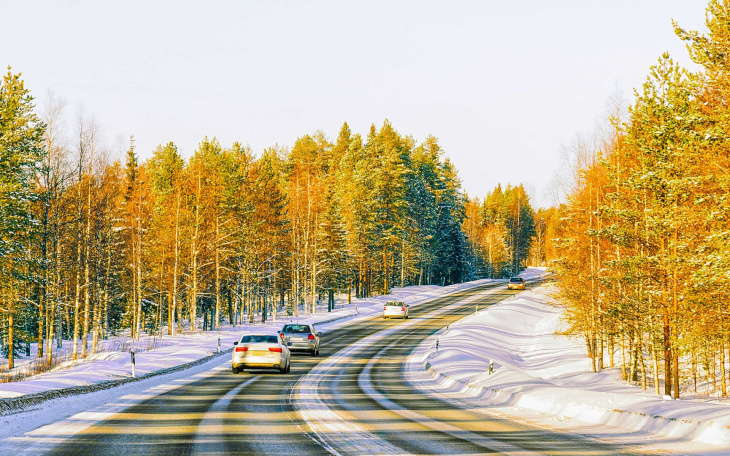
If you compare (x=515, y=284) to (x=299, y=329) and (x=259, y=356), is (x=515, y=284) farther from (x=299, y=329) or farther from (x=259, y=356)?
(x=259, y=356)

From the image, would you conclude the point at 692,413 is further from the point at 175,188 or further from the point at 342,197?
the point at 342,197

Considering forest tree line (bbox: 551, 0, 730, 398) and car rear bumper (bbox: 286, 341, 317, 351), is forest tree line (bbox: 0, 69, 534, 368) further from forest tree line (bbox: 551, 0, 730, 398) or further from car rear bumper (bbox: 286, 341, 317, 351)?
forest tree line (bbox: 551, 0, 730, 398)

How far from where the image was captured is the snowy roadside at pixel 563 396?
11117 mm

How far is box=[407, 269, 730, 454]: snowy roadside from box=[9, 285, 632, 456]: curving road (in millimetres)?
1233

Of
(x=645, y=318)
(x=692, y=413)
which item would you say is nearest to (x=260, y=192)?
(x=645, y=318)

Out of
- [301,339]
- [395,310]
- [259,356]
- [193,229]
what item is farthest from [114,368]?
[395,310]

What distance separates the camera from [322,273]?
7062 centimetres

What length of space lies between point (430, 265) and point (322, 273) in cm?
3457

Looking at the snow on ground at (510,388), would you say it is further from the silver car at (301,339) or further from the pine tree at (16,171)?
the pine tree at (16,171)

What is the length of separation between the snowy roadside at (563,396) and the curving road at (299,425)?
123 centimetres

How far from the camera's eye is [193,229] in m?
49.2

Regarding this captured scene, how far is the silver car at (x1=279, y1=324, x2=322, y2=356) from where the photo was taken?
33219mm

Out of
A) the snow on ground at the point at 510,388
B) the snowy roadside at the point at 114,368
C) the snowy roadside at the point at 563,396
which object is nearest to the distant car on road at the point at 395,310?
the snowy roadside at the point at 114,368

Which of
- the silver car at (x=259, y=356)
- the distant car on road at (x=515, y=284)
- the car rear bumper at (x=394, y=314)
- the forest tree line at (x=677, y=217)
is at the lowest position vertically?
the car rear bumper at (x=394, y=314)
